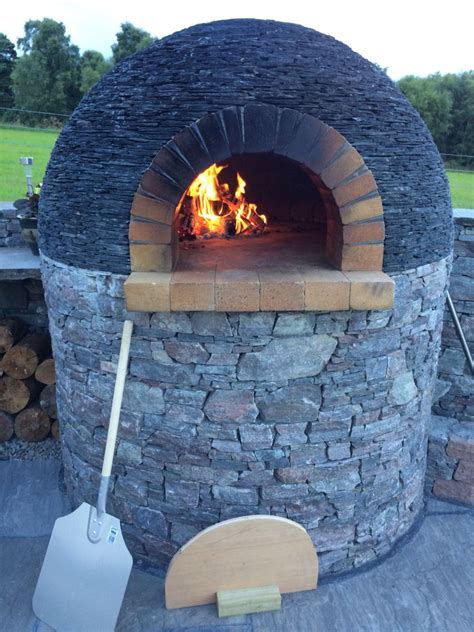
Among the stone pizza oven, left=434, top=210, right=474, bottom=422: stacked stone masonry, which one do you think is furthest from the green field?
→ the stone pizza oven

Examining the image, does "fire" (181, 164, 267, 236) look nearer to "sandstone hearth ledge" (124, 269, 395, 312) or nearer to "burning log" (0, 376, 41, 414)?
"sandstone hearth ledge" (124, 269, 395, 312)

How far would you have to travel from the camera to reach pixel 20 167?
28.4 feet

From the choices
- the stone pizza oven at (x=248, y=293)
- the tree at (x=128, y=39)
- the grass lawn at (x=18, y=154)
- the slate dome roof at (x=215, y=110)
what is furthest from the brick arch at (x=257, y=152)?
the tree at (x=128, y=39)

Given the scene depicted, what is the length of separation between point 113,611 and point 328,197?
2.46 metres

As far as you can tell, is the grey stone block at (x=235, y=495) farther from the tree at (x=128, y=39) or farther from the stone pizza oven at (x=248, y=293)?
the tree at (x=128, y=39)

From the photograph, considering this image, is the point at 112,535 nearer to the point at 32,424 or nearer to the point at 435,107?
the point at 32,424

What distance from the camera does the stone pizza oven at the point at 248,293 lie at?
2.46 meters

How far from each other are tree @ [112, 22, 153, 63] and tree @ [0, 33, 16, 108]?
5452mm

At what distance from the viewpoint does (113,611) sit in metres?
2.57

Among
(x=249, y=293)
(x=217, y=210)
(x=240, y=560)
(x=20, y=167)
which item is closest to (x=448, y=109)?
(x=20, y=167)

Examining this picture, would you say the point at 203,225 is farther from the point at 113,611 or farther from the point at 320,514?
the point at 113,611

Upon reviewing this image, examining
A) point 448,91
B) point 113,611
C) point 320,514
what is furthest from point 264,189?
point 448,91

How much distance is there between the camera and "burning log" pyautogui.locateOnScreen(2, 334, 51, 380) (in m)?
4.23

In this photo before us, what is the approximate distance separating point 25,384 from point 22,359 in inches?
9.4
